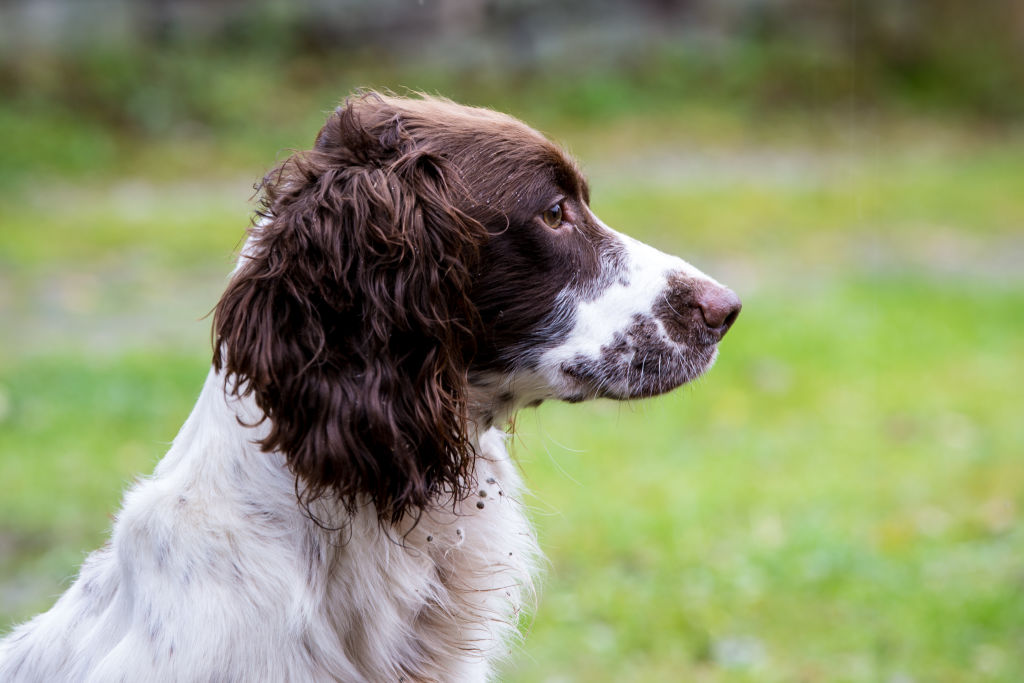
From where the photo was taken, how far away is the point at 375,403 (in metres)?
2.42

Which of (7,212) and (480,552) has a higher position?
(7,212)

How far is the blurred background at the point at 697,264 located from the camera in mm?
4598

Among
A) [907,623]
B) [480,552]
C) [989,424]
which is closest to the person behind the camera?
[480,552]

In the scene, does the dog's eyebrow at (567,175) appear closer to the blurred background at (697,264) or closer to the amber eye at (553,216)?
the amber eye at (553,216)

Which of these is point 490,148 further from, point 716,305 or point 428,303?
point 716,305

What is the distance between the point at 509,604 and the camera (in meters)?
2.87

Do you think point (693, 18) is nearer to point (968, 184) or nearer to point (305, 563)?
point (968, 184)

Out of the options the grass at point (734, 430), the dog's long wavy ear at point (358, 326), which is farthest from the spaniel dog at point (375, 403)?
the grass at point (734, 430)

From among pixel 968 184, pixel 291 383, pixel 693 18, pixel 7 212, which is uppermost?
pixel 693 18

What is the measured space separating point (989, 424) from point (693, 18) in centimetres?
957

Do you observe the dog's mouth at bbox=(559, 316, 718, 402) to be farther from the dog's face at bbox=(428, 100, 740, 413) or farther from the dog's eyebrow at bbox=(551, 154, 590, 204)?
the dog's eyebrow at bbox=(551, 154, 590, 204)

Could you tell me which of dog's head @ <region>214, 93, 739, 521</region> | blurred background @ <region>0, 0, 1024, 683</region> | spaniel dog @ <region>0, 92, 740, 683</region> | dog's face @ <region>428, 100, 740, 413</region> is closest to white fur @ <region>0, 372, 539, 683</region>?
spaniel dog @ <region>0, 92, 740, 683</region>

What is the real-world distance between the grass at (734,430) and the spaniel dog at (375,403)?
1.56ft

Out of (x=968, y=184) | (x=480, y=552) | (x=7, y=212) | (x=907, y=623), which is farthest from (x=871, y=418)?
(x=7, y=212)
